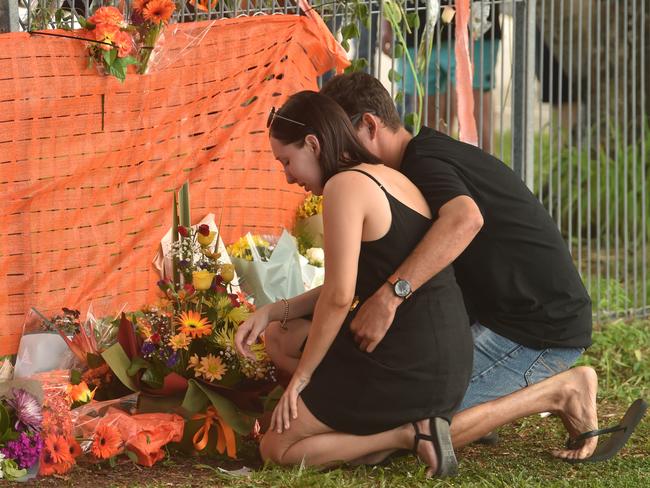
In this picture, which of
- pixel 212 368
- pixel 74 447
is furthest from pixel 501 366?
pixel 74 447

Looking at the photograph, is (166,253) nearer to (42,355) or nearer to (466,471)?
(42,355)

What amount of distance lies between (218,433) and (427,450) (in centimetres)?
71

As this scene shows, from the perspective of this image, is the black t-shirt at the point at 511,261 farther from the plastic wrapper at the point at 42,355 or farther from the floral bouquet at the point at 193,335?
the plastic wrapper at the point at 42,355

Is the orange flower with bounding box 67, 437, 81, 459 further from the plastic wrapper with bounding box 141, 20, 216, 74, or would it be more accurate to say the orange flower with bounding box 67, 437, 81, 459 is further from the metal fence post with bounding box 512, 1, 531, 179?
the metal fence post with bounding box 512, 1, 531, 179

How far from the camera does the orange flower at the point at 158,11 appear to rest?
4188 mm

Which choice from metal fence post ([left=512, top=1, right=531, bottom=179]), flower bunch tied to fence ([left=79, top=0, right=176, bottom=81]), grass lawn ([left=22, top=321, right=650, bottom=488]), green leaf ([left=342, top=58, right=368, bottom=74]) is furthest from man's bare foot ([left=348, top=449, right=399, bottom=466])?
metal fence post ([left=512, top=1, right=531, bottom=179])

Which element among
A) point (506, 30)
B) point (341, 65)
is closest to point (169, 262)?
point (341, 65)

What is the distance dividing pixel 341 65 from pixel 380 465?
203cm

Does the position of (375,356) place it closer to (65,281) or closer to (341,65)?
(65,281)

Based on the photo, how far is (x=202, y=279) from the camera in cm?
359

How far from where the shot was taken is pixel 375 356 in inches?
127

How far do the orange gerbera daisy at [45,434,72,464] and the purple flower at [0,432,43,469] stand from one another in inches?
1.2

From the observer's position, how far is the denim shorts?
11.6 ft

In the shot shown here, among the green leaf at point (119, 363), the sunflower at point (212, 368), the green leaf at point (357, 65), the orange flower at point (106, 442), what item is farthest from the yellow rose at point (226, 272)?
the green leaf at point (357, 65)
